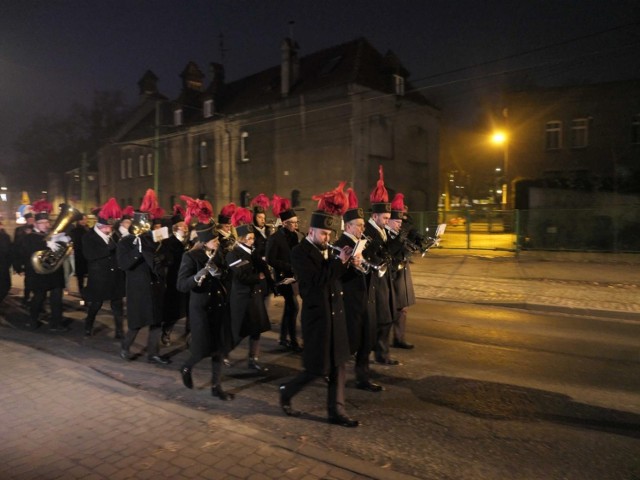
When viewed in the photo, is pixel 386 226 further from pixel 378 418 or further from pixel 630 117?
pixel 630 117

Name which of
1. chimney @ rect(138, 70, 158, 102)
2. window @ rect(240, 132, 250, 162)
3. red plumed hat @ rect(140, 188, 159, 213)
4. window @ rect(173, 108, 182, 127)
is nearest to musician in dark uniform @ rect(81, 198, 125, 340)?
red plumed hat @ rect(140, 188, 159, 213)

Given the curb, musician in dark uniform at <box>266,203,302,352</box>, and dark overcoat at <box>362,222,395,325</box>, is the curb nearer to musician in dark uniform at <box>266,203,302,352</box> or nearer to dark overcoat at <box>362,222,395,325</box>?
dark overcoat at <box>362,222,395,325</box>

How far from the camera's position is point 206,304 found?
534cm

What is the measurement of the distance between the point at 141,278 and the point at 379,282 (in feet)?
10.7

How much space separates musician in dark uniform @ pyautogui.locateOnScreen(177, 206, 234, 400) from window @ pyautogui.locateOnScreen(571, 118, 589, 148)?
31.1 meters

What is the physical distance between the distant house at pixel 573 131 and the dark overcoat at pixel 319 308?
1018 inches

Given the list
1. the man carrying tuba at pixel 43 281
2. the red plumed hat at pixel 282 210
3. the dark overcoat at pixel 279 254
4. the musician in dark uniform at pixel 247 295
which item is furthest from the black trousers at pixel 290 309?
the man carrying tuba at pixel 43 281

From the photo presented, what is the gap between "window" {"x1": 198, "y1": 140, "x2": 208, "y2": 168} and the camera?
38.7m

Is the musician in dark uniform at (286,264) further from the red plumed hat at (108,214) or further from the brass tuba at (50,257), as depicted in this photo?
the brass tuba at (50,257)

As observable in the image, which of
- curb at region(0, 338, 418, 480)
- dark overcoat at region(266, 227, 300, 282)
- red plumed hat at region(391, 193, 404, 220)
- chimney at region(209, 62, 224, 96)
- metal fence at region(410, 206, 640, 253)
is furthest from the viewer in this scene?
chimney at region(209, 62, 224, 96)

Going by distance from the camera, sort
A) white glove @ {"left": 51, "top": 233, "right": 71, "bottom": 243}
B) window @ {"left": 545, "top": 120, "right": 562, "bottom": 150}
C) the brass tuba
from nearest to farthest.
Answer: the brass tuba, white glove @ {"left": 51, "top": 233, "right": 71, "bottom": 243}, window @ {"left": 545, "top": 120, "right": 562, "bottom": 150}

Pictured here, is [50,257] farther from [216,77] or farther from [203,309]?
[216,77]

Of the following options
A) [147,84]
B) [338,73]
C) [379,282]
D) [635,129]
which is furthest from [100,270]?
[147,84]

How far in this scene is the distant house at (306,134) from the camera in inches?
1171
